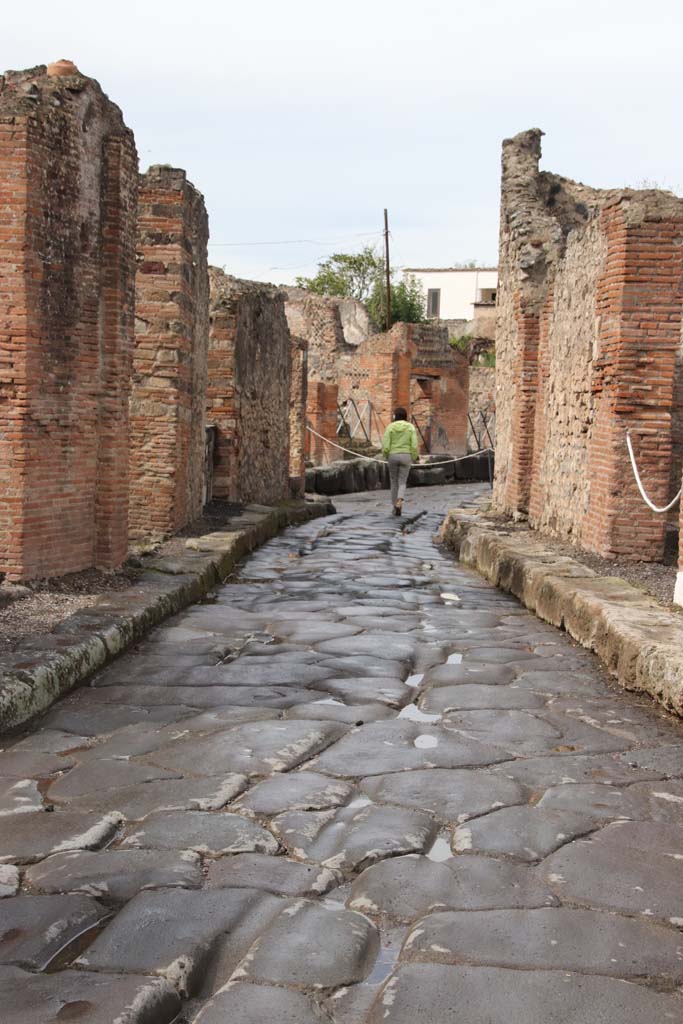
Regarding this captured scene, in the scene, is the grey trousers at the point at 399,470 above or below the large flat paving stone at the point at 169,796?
above

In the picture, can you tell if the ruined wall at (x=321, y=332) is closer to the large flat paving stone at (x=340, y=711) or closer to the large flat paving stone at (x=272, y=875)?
the large flat paving stone at (x=340, y=711)

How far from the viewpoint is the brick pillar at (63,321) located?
629 centimetres

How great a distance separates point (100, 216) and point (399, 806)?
4.92 m

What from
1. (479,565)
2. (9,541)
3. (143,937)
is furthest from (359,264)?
(143,937)

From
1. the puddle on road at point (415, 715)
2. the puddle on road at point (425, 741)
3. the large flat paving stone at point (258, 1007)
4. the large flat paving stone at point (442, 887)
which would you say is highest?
the large flat paving stone at point (258, 1007)

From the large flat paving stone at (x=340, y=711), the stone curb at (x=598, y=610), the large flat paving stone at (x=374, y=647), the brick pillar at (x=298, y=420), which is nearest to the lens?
the large flat paving stone at (x=340, y=711)

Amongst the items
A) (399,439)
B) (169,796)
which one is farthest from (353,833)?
(399,439)

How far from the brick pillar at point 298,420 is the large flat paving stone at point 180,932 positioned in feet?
47.0

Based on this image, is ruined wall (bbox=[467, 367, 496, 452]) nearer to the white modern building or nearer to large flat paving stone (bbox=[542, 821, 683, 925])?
the white modern building

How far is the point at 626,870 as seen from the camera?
10.3 feet

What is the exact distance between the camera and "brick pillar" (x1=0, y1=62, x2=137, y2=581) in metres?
6.29

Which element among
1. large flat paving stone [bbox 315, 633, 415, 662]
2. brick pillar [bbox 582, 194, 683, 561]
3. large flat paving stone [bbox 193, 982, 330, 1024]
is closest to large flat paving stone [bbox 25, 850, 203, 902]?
large flat paving stone [bbox 193, 982, 330, 1024]

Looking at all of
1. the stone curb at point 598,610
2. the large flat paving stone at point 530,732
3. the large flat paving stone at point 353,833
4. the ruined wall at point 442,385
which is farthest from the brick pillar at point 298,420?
the large flat paving stone at point 353,833

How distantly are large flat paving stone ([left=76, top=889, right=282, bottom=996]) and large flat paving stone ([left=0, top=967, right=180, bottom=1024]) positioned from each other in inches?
2.0
